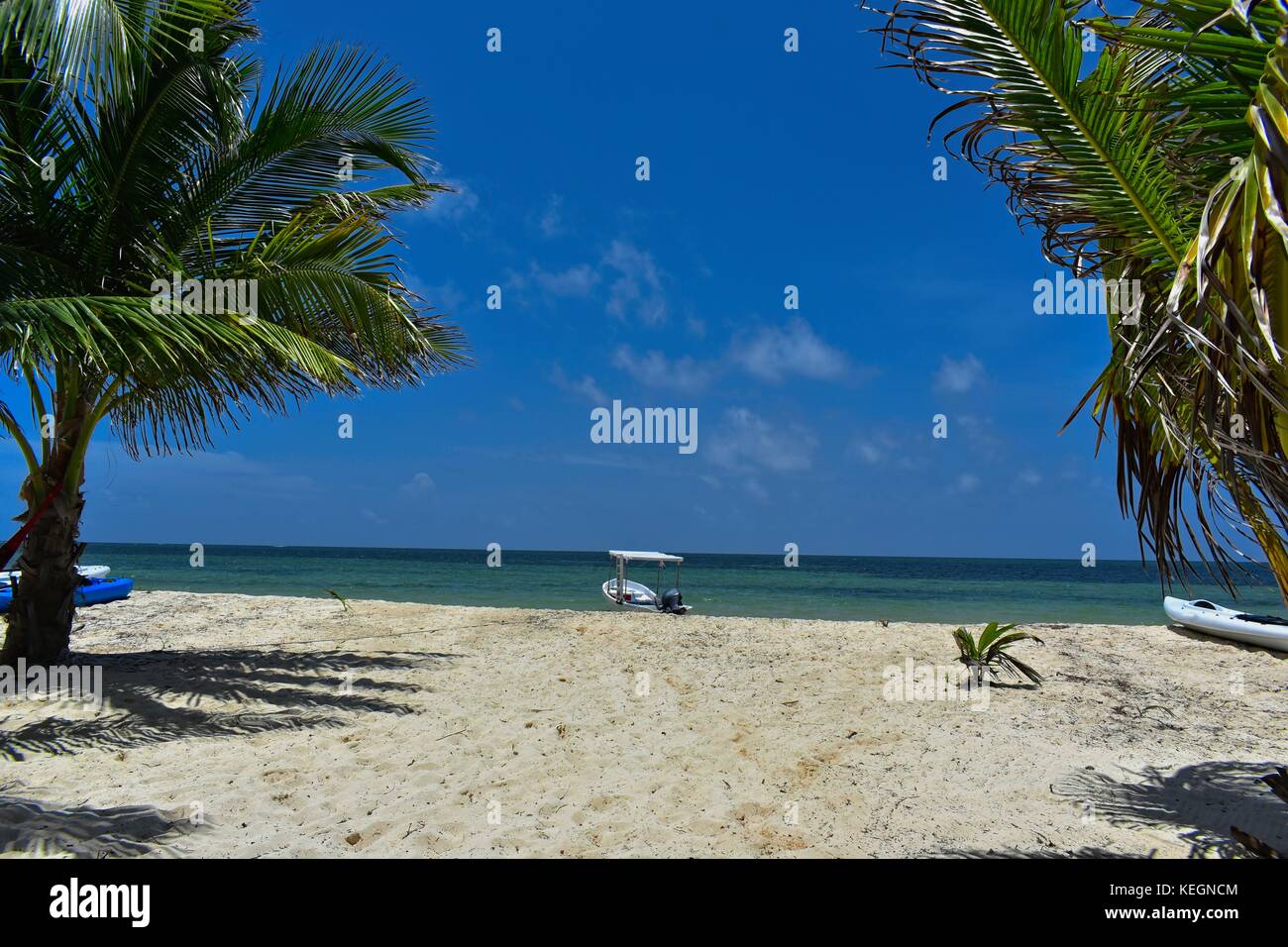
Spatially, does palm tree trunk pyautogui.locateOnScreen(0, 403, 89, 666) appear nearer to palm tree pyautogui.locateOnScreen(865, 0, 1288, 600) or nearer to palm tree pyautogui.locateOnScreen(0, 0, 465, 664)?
palm tree pyautogui.locateOnScreen(0, 0, 465, 664)

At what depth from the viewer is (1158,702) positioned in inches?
299

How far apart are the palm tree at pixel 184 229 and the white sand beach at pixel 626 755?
2.67 meters

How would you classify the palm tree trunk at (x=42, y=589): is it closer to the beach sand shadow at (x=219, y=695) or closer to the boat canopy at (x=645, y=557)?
the beach sand shadow at (x=219, y=695)

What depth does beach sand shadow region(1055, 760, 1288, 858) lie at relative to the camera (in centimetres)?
429

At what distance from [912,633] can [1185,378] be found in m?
8.18

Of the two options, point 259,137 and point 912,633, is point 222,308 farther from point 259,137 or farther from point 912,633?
point 912,633

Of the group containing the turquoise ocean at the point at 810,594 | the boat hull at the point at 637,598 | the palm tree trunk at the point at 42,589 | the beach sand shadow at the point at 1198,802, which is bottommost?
the turquoise ocean at the point at 810,594

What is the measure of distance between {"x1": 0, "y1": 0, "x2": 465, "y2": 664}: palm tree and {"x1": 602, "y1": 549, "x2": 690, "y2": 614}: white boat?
1131cm

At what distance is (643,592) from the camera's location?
23.8 metres

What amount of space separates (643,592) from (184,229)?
18404 mm

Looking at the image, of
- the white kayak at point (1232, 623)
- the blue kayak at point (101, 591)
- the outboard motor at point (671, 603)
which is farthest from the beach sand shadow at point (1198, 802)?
the blue kayak at point (101, 591)

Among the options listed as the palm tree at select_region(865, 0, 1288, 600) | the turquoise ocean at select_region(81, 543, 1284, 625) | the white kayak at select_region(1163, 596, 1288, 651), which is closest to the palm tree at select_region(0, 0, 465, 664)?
the palm tree at select_region(865, 0, 1288, 600)

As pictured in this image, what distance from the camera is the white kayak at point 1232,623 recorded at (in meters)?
11.4
